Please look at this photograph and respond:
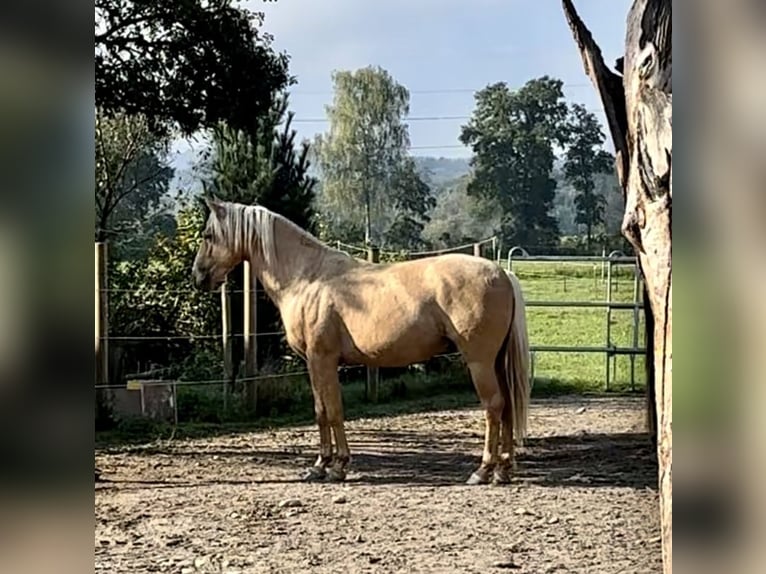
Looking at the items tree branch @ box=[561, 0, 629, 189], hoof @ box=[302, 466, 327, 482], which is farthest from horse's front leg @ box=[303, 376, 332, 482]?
tree branch @ box=[561, 0, 629, 189]

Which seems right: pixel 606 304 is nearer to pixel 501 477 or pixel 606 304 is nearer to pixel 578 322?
pixel 578 322

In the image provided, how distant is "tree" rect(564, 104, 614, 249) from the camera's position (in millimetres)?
2484

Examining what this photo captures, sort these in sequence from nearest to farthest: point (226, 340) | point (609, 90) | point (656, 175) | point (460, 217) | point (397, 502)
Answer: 1. point (656, 175)
2. point (609, 90)
3. point (397, 502)
4. point (460, 217)
5. point (226, 340)

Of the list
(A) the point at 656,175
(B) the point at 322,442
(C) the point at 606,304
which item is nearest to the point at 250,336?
(B) the point at 322,442

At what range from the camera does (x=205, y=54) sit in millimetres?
2754

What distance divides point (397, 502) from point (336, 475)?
0.98 feet

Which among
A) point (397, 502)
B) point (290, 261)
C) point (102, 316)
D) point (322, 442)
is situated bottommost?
point (397, 502)

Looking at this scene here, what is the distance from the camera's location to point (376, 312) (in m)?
2.60

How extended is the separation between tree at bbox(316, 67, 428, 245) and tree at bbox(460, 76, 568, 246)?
0.76 feet

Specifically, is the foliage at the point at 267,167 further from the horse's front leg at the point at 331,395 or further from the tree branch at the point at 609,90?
the tree branch at the point at 609,90

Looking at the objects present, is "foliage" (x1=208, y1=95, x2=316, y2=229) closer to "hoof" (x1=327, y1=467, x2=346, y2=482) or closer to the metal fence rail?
the metal fence rail

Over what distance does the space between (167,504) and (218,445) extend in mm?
556
